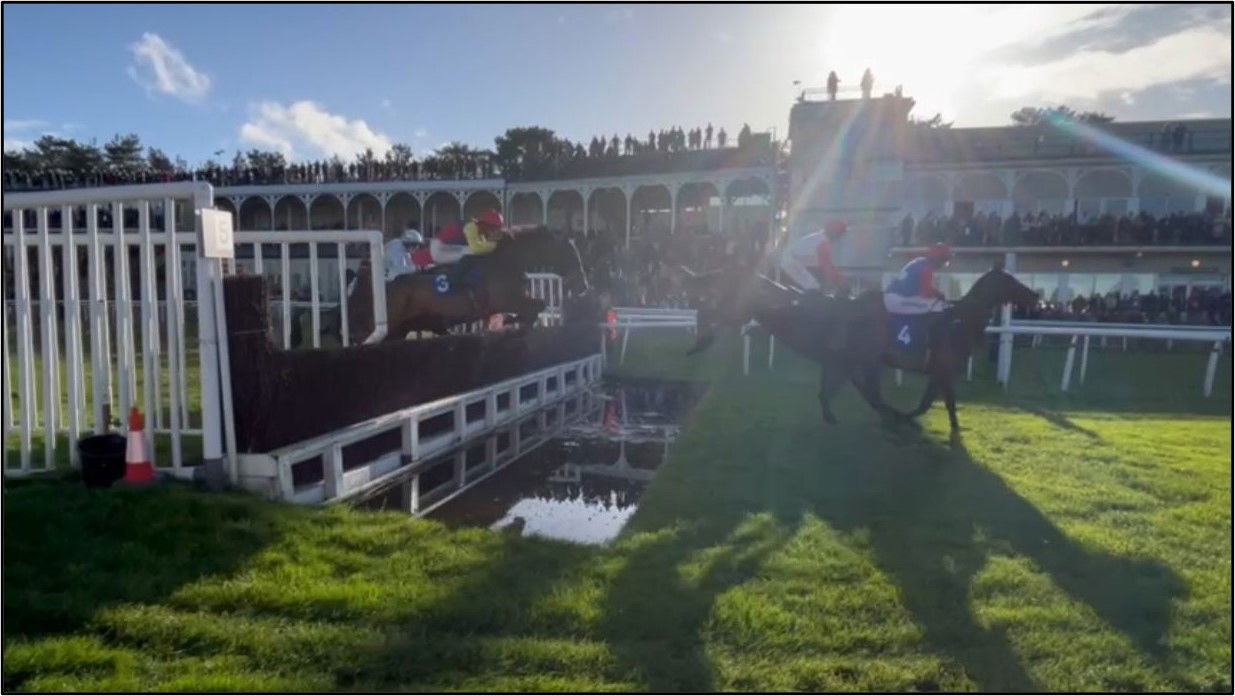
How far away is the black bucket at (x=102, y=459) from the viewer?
14.9 ft

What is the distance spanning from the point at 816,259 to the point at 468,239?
3655mm

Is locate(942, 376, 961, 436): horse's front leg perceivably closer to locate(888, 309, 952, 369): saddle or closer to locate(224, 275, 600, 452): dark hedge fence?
locate(888, 309, 952, 369): saddle

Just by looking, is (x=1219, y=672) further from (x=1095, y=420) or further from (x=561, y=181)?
(x=561, y=181)

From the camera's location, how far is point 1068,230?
2330 cm

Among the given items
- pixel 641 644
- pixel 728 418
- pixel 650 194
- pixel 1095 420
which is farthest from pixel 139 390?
pixel 650 194

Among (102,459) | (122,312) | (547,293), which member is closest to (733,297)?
(122,312)

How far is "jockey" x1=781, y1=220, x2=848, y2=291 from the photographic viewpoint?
7.50 meters

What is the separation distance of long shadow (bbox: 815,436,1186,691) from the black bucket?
423cm

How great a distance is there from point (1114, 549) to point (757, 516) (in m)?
1.97

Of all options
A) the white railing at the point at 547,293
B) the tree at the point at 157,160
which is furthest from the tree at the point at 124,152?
the white railing at the point at 547,293

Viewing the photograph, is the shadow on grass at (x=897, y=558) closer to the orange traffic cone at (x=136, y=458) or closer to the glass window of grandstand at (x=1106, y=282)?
the orange traffic cone at (x=136, y=458)

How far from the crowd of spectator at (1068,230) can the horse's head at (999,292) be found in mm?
16736

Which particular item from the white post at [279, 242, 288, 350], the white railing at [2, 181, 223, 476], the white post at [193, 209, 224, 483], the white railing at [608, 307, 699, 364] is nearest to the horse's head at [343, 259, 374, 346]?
the white post at [279, 242, 288, 350]

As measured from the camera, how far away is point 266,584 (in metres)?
3.53
